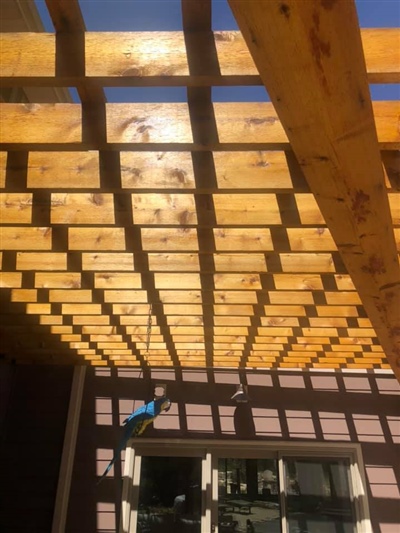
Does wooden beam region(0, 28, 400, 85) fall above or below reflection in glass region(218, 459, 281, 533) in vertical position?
above

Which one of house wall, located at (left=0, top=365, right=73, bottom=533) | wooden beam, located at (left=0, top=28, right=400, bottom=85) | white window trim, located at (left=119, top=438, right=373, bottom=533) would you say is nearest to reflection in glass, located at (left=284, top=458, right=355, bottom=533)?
white window trim, located at (left=119, top=438, right=373, bottom=533)

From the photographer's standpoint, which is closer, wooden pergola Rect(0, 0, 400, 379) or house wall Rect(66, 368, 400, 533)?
wooden pergola Rect(0, 0, 400, 379)

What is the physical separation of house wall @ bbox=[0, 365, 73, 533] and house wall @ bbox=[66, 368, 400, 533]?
0.85ft

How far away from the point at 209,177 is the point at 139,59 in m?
0.63

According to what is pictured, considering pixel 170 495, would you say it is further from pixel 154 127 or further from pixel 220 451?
pixel 154 127

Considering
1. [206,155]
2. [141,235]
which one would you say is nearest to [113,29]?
[206,155]

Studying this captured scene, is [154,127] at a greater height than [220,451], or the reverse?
[154,127]

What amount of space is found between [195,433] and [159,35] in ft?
14.3

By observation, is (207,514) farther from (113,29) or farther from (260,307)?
(113,29)

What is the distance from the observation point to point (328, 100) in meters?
0.89

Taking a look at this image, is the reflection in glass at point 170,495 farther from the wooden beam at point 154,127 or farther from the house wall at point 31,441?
the wooden beam at point 154,127

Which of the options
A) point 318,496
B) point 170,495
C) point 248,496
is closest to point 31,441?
point 170,495

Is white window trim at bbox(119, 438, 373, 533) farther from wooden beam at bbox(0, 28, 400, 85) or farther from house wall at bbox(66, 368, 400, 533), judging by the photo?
wooden beam at bbox(0, 28, 400, 85)

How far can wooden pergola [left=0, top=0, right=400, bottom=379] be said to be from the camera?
2.99 ft
